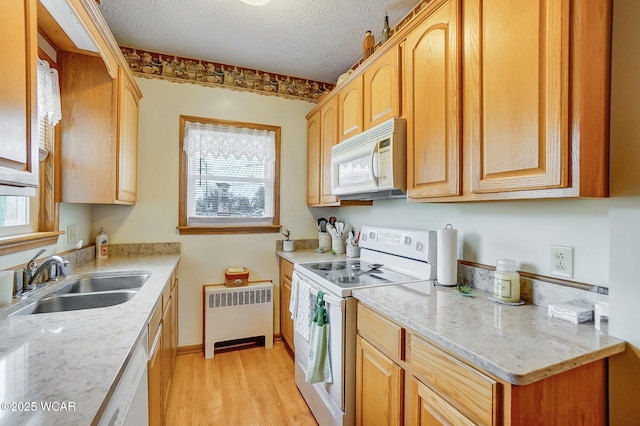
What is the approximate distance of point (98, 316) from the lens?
3.57 ft

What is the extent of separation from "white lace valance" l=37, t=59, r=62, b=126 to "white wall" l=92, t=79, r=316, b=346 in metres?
0.87

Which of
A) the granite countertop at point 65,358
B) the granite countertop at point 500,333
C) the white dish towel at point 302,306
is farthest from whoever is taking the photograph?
the white dish towel at point 302,306

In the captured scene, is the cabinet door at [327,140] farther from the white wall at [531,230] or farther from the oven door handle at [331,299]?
the oven door handle at [331,299]

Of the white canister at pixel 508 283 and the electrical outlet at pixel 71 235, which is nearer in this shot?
the white canister at pixel 508 283

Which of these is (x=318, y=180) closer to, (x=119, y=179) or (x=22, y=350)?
(x=119, y=179)

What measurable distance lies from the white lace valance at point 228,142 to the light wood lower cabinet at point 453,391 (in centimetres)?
202

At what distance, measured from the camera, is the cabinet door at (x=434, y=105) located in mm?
1304

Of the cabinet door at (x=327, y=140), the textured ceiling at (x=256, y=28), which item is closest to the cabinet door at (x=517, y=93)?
the textured ceiling at (x=256, y=28)

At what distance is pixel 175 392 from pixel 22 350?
1515mm

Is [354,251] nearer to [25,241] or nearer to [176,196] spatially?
[176,196]

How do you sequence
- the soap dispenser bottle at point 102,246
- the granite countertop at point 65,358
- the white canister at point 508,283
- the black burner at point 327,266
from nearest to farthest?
the granite countertop at point 65,358 → the white canister at point 508,283 → the black burner at point 327,266 → the soap dispenser bottle at point 102,246

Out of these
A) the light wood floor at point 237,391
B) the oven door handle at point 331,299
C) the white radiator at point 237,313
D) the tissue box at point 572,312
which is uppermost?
→ the tissue box at point 572,312

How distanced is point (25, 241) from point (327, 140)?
6.52 feet

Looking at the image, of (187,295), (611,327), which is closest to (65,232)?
(187,295)
